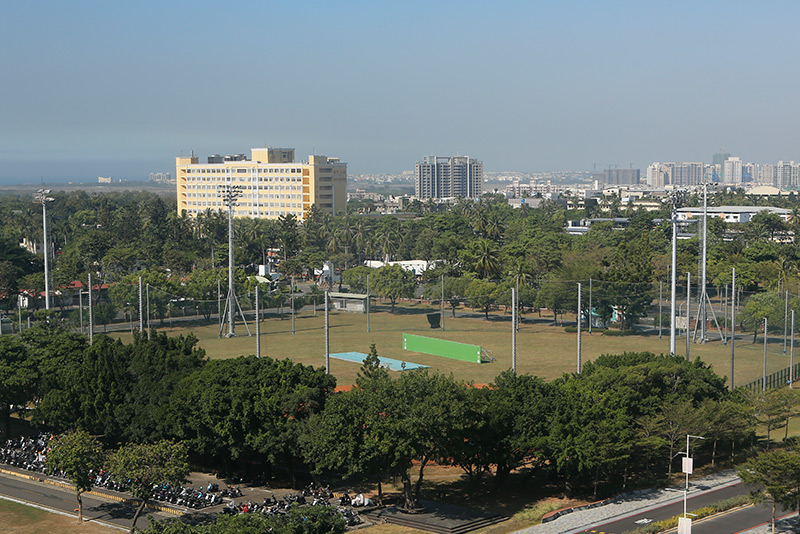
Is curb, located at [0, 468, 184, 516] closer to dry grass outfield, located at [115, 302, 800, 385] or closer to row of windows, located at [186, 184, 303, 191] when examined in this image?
dry grass outfield, located at [115, 302, 800, 385]

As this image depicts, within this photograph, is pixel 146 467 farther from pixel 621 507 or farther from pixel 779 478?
pixel 779 478

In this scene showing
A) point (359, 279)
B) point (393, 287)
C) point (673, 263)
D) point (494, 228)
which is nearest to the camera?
point (673, 263)

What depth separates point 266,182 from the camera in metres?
146

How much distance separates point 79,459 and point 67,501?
129 inches

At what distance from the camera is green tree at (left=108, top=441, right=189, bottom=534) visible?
2619 centimetres

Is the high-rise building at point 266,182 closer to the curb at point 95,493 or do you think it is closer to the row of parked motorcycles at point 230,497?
the curb at point 95,493

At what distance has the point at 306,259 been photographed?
3561 inches

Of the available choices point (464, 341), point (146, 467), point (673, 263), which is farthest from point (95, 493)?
point (464, 341)

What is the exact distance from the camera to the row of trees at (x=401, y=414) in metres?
27.7

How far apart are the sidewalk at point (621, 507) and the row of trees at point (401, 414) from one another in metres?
1.08

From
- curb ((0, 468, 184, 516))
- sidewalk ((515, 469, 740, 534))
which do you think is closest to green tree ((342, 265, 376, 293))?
curb ((0, 468, 184, 516))

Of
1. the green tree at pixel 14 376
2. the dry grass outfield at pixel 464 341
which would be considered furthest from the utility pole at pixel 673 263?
the green tree at pixel 14 376

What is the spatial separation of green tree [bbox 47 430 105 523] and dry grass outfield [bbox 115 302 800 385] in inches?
763

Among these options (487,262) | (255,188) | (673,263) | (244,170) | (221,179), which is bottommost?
(487,262)
